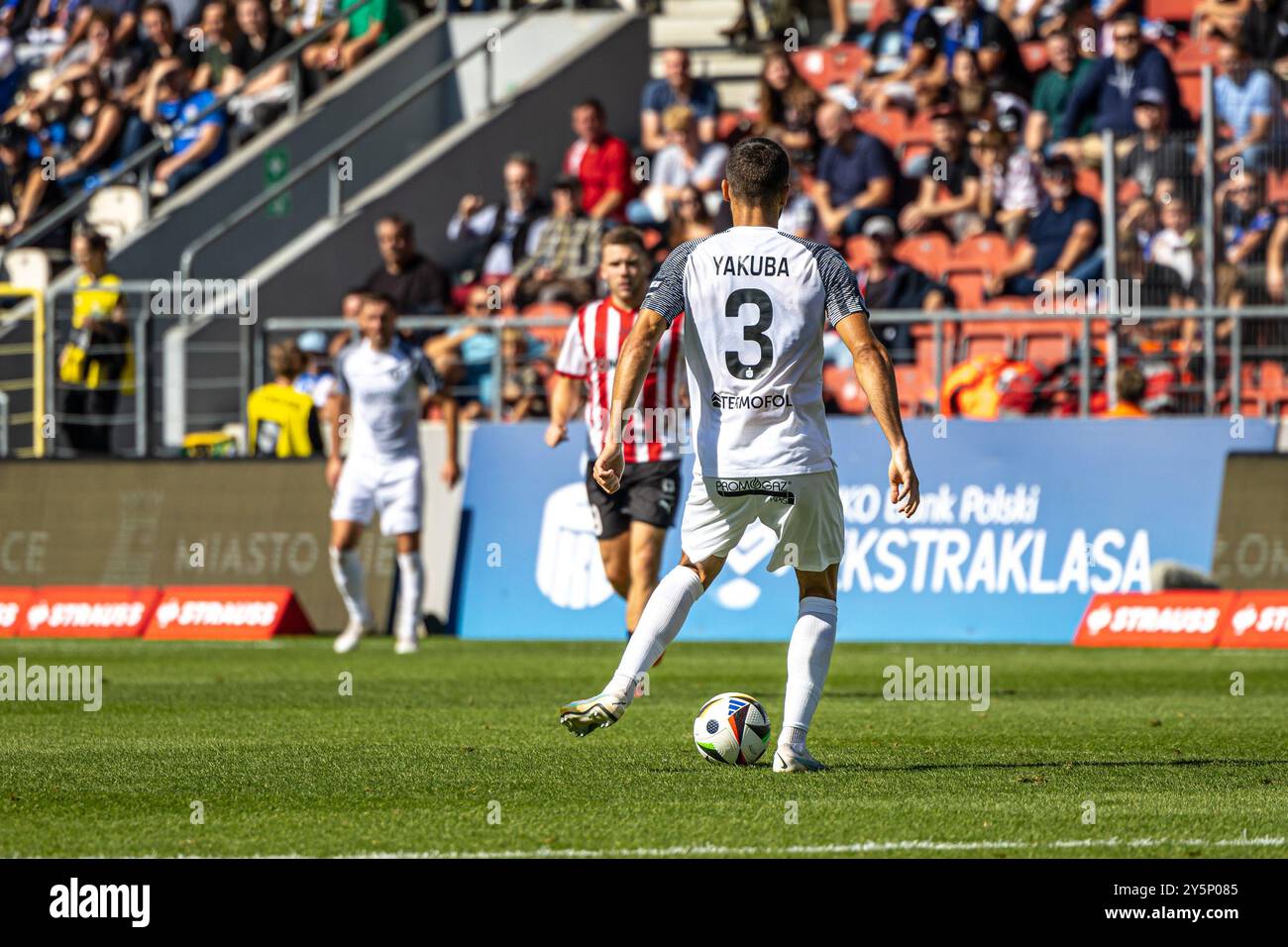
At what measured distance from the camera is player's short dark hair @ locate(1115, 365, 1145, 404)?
1841 centimetres

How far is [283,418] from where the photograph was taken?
20234mm

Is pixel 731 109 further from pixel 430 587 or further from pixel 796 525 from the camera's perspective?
pixel 796 525

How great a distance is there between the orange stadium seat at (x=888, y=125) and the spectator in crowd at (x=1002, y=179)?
1720mm

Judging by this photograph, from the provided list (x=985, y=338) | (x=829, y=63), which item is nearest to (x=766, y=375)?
(x=985, y=338)

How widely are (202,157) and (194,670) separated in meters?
12.5

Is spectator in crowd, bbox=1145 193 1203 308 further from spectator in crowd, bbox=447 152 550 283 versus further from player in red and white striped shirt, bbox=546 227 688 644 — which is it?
player in red and white striped shirt, bbox=546 227 688 644

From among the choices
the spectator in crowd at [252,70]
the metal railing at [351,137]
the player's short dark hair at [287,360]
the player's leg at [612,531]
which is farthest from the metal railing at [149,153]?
the player's leg at [612,531]

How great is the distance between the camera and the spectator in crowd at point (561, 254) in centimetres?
2253

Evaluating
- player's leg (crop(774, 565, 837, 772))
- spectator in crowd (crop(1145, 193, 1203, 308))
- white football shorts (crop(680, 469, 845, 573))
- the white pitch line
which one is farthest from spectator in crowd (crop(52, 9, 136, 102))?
the white pitch line

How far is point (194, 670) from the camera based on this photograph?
15148 mm

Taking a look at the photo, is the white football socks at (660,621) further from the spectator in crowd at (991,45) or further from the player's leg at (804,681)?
the spectator in crowd at (991,45)

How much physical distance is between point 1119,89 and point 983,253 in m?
2.21

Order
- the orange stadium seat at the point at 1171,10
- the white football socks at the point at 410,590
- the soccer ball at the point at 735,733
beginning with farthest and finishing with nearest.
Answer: the orange stadium seat at the point at 1171,10 < the white football socks at the point at 410,590 < the soccer ball at the point at 735,733

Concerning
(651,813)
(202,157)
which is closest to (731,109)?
(202,157)
